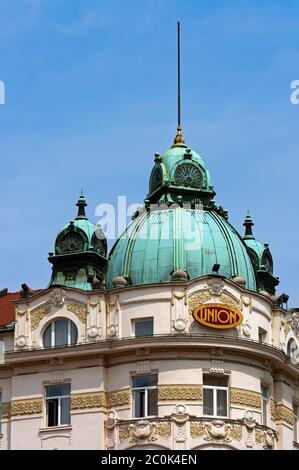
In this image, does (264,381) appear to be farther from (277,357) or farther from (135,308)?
(135,308)

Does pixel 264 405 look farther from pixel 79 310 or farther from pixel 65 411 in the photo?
pixel 79 310

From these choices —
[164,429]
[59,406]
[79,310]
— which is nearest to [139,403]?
[164,429]

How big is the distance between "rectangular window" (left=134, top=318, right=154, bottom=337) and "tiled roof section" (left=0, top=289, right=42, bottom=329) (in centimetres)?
649

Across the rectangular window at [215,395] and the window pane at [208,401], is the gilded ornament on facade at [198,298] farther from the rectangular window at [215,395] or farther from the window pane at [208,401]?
the window pane at [208,401]

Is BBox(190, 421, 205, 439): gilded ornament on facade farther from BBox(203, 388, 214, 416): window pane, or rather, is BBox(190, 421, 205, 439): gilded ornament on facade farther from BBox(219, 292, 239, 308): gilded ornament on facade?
BBox(219, 292, 239, 308): gilded ornament on facade

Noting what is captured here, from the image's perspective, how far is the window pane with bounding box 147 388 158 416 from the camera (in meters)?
90.4

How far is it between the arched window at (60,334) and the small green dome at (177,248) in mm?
2859

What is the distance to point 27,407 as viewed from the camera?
9275cm

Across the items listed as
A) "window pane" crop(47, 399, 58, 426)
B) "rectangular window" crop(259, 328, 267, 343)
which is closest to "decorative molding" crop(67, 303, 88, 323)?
"window pane" crop(47, 399, 58, 426)

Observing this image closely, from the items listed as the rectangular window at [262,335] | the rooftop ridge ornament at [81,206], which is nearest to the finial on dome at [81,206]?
the rooftop ridge ornament at [81,206]

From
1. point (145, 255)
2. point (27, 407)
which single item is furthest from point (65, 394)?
point (145, 255)

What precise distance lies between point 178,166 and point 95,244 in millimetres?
5592

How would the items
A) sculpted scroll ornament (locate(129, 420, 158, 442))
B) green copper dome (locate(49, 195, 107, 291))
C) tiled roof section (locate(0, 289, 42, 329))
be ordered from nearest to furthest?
sculpted scroll ornament (locate(129, 420, 158, 442))
green copper dome (locate(49, 195, 107, 291))
tiled roof section (locate(0, 289, 42, 329))

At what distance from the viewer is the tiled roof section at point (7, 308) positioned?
99188 mm
